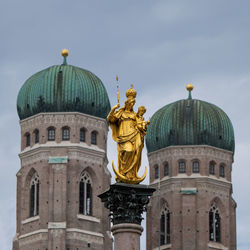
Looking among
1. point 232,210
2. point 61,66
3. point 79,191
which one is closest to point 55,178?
point 79,191

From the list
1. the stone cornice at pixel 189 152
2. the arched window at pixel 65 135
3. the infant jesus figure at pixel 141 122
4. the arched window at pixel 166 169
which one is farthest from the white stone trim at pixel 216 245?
the infant jesus figure at pixel 141 122

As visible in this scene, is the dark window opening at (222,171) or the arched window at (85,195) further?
the dark window opening at (222,171)

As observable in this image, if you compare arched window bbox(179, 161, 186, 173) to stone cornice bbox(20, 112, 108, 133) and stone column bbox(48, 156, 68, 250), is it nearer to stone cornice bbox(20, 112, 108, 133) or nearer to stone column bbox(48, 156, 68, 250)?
stone cornice bbox(20, 112, 108, 133)

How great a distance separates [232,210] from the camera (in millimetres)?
111875

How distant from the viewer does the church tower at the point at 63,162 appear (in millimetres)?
100312

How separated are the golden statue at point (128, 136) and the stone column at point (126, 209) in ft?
1.24

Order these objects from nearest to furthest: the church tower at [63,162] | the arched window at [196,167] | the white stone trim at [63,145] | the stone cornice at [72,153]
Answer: the church tower at [63,162], the stone cornice at [72,153], the white stone trim at [63,145], the arched window at [196,167]

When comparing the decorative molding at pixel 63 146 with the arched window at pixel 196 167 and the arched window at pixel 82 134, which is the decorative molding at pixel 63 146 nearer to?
the arched window at pixel 82 134

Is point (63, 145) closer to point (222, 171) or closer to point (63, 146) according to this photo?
point (63, 146)

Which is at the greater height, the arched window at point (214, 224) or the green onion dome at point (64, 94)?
the green onion dome at point (64, 94)

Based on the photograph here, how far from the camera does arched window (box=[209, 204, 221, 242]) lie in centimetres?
10881

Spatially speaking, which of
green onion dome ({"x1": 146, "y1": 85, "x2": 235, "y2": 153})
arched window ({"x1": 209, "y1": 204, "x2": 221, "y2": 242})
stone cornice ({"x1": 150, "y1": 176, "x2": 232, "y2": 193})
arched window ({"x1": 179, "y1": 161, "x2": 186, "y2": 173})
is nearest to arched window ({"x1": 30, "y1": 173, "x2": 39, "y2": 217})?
stone cornice ({"x1": 150, "y1": 176, "x2": 232, "y2": 193})

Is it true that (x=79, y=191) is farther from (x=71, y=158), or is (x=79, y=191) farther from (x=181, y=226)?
(x=181, y=226)

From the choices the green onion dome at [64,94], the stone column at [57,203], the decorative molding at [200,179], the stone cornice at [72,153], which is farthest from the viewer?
the decorative molding at [200,179]
